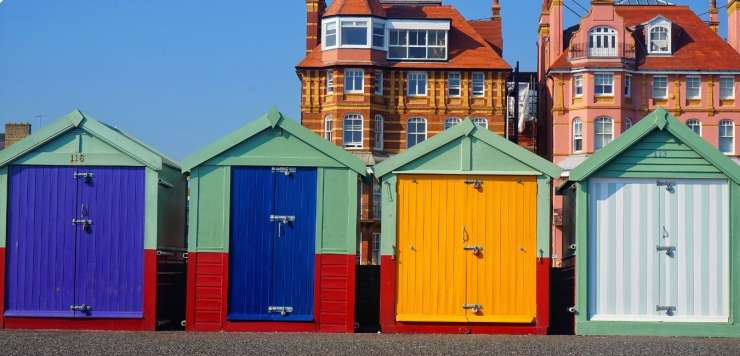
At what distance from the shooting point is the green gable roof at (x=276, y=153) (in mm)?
20094

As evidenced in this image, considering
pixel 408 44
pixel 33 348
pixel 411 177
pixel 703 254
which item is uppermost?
pixel 408 44

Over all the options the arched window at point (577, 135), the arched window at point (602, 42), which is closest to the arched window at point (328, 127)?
the arched window at point (577, 135)

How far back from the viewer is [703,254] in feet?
65.2

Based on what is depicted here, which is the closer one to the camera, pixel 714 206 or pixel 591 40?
pixel 714 206

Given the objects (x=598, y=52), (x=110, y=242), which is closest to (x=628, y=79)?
(x=598, y=52)

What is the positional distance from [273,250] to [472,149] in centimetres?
380

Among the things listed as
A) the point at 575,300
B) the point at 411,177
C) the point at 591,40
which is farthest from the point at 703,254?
the point at 591,40

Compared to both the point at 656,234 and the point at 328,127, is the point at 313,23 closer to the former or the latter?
the point at 328,127

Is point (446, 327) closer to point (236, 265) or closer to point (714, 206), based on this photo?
point (236, 265)

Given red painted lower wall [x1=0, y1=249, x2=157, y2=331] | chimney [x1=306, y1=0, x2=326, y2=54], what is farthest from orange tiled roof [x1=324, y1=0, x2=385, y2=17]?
red painted lower wall [x1=0, y1=249, x2=157, y2=331]

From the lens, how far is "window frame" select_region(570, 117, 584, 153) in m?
61.9

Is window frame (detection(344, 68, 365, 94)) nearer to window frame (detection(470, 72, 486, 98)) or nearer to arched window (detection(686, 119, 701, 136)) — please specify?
window frame (detection(470, 72, 486, 98))

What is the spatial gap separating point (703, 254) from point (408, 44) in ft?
145

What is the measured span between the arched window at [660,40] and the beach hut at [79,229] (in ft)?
154
